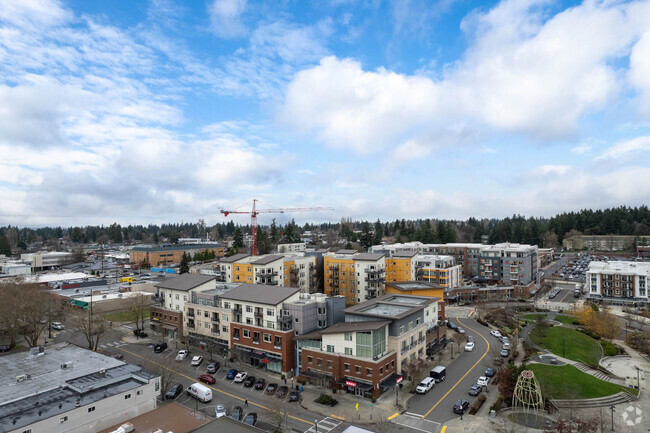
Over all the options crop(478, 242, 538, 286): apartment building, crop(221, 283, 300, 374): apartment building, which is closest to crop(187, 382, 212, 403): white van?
crop(221, 283, 300, 374): apartment building

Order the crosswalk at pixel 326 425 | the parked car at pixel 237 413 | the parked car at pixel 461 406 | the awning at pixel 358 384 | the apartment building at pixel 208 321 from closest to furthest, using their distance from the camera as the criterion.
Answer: the crosswalk at pixel 326 425 < the parked car at pixel 237 413 < the parked car at pixel 461 406 < the awning at pixel 358 384 < the apartment building at pixel 208 321

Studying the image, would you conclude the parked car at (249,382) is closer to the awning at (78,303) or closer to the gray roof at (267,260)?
the gray roof at (267,260)

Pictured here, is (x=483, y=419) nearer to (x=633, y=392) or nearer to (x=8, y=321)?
(x=633, y=392)

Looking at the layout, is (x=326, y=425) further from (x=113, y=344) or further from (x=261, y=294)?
(x=113, y=344)

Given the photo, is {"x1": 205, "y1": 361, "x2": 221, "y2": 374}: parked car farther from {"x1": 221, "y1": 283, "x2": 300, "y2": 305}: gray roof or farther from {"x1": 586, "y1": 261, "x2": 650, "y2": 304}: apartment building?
{"x1": 586, "y1": 261, "x2": 650, "y2": 304}: apartment building

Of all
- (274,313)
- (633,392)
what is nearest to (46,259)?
(274,313)

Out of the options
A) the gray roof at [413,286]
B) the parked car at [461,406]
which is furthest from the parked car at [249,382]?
the gray roof at [413,286]
